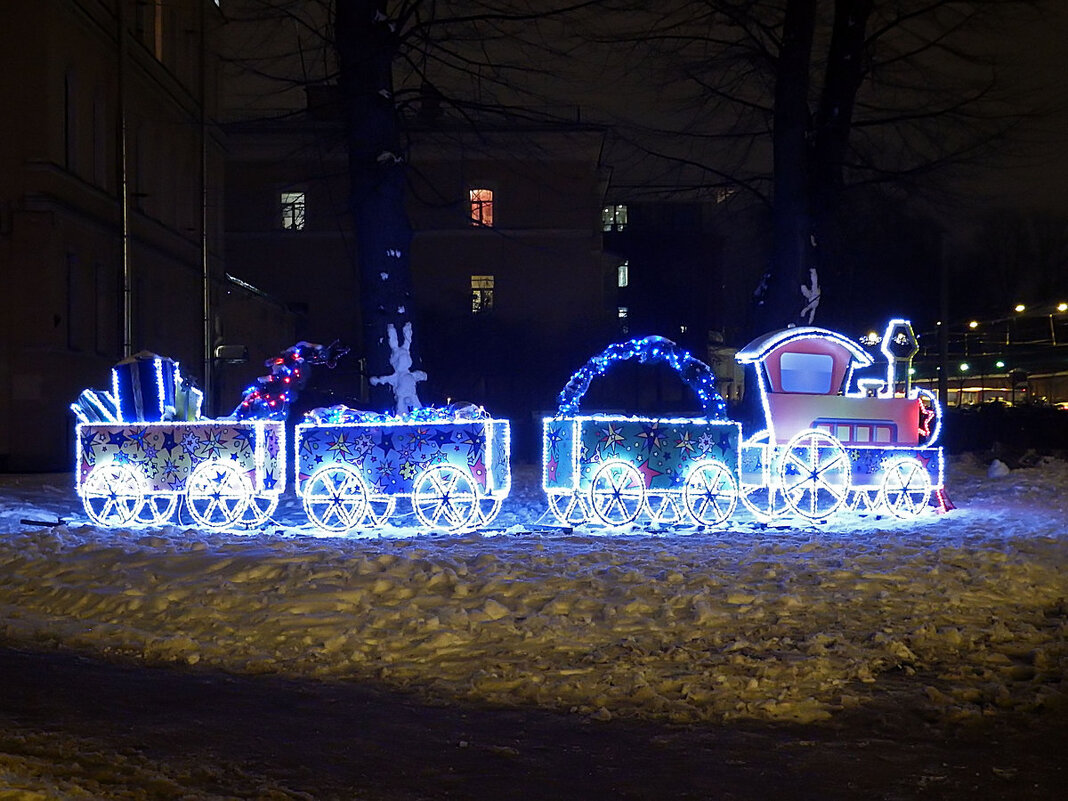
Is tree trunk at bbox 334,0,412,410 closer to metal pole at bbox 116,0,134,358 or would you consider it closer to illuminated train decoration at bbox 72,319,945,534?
illuminated train decoration at bbox 72,319,945,534

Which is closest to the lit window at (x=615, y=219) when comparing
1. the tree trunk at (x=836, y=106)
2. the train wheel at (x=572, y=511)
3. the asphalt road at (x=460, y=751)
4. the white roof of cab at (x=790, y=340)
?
the tree trunk at (x=836, y=106)

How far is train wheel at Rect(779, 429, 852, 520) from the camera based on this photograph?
51.3 feet

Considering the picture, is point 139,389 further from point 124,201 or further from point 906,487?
point 124,201

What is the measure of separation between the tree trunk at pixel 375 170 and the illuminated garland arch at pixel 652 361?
10.5ft

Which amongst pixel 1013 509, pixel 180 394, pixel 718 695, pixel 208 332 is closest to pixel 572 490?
pixel 180 394

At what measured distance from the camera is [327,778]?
586cm

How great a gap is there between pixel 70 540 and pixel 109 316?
18.4 metres

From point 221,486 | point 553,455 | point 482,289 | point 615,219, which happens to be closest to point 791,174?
point 553,455

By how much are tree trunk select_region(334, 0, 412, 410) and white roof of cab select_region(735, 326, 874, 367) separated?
511cm

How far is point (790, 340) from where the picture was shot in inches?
634

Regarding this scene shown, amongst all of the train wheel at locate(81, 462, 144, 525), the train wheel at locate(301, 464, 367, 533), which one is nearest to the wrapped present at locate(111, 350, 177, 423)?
the train wheel at locate(81, 462, 144, 525)

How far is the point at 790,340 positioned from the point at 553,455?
3.45m

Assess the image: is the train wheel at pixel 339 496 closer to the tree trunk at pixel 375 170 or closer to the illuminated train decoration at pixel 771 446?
the illuminated train decoration at pixel 771 446

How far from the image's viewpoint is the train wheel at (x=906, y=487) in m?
16.0
